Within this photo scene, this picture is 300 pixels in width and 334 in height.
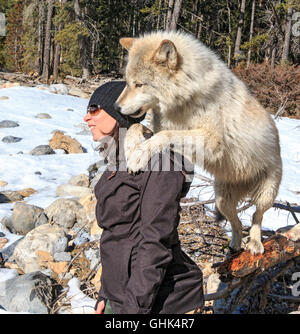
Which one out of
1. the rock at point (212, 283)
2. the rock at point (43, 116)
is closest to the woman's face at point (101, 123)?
Answer: the rock at point (212, 283)

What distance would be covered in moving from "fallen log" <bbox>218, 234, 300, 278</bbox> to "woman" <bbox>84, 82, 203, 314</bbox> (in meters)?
0.84

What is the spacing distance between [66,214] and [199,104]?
12.4 ft

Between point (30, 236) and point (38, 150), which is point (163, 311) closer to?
point (30, 236)

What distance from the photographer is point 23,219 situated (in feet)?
19.1

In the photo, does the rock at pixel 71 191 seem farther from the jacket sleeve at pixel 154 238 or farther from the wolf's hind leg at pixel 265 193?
the jacket sleeve at pixel 154 238

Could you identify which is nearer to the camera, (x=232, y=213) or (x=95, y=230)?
(x=232, y=213)

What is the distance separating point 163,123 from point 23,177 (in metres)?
5.65

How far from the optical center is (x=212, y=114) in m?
Result: 2.89

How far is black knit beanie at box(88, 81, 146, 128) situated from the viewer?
2.29m

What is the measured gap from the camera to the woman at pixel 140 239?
1.79 metres

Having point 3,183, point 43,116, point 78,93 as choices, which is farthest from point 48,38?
point 3,183

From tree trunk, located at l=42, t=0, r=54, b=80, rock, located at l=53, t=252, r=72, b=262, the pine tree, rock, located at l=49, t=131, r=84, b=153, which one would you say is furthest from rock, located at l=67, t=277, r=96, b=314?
the pine tree

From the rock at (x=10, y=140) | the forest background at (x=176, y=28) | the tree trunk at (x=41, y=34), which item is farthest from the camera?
the tree trunk at (x=41, y=34)

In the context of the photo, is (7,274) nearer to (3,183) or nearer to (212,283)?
(212,283)
